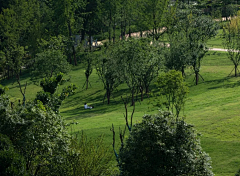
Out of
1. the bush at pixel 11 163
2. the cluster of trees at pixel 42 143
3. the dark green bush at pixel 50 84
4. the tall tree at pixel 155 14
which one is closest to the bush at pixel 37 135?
the cluster of trees at pixel 42 143

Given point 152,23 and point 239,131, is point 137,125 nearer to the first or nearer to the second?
point 239,131

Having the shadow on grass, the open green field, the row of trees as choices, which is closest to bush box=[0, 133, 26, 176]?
the open green field

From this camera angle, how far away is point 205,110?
43.8 m

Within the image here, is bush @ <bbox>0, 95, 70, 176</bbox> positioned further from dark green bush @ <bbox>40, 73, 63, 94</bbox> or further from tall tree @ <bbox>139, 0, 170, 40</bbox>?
tall tree @ <bbox>139, 0, 170, 40</bbox>

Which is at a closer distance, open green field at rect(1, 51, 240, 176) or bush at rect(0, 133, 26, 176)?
bush at rect(0, 133, 26, 176)

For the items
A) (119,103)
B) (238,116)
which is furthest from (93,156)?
(119,103)

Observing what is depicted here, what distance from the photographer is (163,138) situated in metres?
19.7

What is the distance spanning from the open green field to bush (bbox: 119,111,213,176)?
7904mm

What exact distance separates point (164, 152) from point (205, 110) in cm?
2620

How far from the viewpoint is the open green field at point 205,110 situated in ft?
101

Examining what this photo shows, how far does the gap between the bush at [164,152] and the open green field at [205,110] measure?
7.90 meters

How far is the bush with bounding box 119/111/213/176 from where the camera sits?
62.5 ft

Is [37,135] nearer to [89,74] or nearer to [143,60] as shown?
[143,60]

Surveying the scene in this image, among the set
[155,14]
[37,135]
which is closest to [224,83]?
[155,14]
